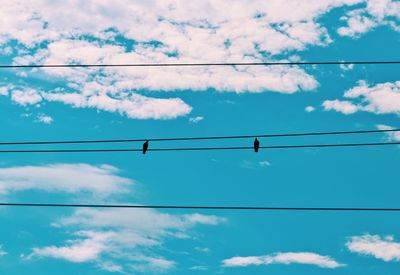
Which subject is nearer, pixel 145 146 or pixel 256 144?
pixel 256 144

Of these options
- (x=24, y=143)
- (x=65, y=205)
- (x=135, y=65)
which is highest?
(x=135, y=65)

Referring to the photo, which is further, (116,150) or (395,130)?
(116,150)

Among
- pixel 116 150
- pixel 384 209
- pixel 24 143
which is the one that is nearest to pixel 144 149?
pixel 116 150

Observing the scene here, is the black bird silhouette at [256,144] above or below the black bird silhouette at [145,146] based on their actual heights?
above

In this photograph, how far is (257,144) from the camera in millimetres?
20578

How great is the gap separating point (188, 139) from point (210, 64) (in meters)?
2.22

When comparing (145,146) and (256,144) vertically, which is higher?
(256,144)

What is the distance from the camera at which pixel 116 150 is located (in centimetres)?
2066

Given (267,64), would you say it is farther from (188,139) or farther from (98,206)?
(98,206)

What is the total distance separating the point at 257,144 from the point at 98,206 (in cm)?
500

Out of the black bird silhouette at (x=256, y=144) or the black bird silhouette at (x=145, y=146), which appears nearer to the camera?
the black bird silhouette at (x=256, y=144)

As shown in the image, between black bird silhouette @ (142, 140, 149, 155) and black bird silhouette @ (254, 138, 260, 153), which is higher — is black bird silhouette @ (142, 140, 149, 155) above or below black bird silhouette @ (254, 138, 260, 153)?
below

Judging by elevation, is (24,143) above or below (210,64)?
below

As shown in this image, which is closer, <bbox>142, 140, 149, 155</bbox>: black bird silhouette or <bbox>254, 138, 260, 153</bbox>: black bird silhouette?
<bbox>254, 138, 260, 153</bbox>: black bird silhouette
